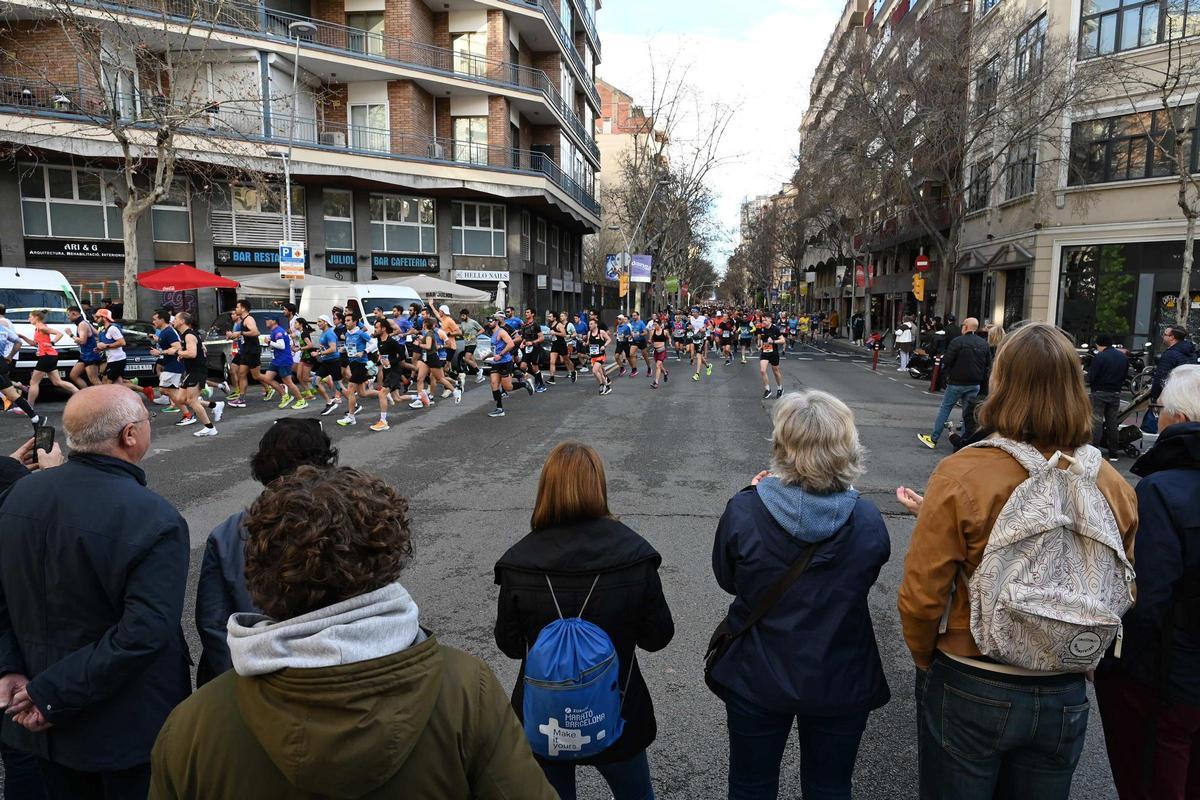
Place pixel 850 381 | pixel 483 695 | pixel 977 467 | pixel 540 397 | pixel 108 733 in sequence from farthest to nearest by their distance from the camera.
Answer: pixel 850 381, pixel 540 397, pixel 108 733, pixel 977 467, pixel 483 695

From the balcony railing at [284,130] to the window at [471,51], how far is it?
3.11 metres

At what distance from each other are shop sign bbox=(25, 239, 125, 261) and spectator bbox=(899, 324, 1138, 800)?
99.8 feet

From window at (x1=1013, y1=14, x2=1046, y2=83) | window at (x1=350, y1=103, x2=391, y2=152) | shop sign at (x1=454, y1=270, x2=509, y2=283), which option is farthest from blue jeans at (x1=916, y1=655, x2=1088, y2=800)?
shop sign at (x1=454, y1=270, x2=509, y2=283)

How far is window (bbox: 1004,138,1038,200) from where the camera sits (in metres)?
28.1

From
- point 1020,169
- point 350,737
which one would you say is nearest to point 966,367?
point 350,737

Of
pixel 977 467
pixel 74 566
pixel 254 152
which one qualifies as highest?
pixel 254 152

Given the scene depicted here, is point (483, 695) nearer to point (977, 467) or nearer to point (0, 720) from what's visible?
point (977, 467)

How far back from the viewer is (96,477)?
2.29 meters

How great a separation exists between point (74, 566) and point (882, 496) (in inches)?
287

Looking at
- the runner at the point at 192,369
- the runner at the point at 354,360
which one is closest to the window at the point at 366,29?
the runner at the point at 354,360

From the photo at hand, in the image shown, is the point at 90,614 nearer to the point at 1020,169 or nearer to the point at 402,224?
the point at 402,224

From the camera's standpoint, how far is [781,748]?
2.51 meters

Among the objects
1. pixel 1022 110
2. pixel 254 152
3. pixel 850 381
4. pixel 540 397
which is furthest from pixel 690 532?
pixel 254 152

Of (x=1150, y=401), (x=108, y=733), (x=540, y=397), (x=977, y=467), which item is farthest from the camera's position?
(x=540, y=397)
